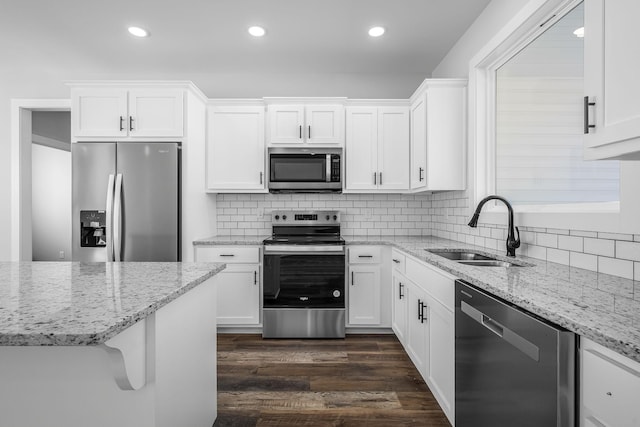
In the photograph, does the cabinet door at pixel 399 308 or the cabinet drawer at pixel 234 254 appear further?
the cabinet drawer at pixel 234 254

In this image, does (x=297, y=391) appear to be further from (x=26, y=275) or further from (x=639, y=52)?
(x=639, y=52)

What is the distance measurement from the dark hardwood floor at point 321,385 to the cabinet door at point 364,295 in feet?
0.68

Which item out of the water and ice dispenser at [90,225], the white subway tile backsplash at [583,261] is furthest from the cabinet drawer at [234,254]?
the white subway tile backsplash at [583,261]

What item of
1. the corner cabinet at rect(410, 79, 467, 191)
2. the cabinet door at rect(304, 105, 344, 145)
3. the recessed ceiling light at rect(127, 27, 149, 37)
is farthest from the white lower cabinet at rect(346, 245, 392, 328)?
the recessed ceiling light at rect(127, 27, 149, 37)

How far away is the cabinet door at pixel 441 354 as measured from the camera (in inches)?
72.1

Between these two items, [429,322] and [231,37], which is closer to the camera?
[429,322]

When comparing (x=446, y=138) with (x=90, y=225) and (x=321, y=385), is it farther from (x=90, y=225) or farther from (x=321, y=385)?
(x=90, y=225)

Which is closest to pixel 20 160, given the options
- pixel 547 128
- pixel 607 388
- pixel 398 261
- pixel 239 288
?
pixel 239 288

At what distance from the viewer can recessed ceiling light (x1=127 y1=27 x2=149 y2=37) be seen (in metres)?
2.94

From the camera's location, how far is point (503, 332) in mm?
1274

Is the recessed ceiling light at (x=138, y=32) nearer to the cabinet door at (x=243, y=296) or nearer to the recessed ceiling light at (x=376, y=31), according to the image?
the recessed ceiling light at (x=376, y=31)

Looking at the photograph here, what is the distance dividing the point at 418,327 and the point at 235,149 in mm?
2355

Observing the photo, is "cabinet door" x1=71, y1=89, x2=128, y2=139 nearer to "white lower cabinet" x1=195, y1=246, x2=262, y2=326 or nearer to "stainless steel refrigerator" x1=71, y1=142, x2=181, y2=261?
"stainless steel refrigerator" x1=71, y1=142, x2=181, y2=261

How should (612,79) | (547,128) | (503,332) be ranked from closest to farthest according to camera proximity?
1. (612,79)
2. (503,332)
3. (547,128)
